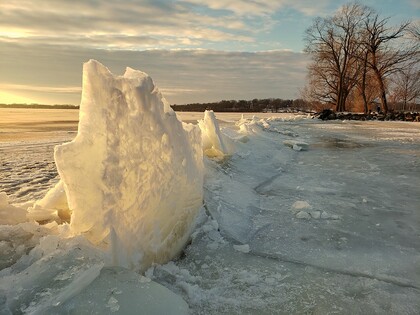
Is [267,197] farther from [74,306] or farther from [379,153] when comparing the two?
[379,153]

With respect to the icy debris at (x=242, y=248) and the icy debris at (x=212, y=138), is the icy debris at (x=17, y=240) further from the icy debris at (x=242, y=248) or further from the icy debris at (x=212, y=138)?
the icy debris at (x=212, y=138)

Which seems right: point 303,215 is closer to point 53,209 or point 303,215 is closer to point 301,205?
point 301,205

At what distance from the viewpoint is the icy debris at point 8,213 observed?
2707mm

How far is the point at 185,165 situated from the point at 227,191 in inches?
62.2

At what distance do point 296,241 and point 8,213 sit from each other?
98.1 inches

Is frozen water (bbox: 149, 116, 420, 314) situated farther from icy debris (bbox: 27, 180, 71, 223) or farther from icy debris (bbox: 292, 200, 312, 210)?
icy debris (bbox: 27, 180, 71, 223)

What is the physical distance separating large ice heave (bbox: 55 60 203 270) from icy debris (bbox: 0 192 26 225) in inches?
17.7

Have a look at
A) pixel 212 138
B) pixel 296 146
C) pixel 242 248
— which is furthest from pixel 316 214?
pixel 296 146

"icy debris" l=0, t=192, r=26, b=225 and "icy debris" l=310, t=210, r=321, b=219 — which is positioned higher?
"icy debris" l=0, t=192, r=26, b=225

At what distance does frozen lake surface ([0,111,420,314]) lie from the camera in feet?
7.99

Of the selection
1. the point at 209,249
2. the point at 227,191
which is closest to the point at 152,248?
the point at 209,249

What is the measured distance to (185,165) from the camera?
344 centimetres

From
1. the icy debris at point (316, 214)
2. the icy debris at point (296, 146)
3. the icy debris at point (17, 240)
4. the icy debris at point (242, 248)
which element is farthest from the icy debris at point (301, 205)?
the icy debris at point (296, 146)

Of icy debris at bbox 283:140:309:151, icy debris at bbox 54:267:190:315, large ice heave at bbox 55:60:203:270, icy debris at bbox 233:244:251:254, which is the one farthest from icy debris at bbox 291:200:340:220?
icy debris at bbox 283:140:309:151
